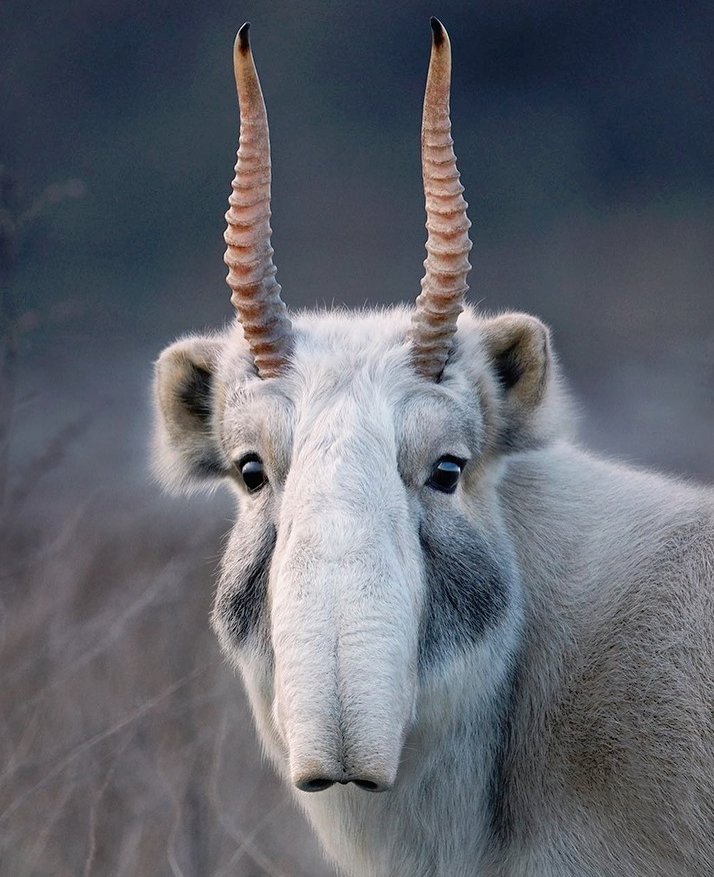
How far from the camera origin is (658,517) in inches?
156

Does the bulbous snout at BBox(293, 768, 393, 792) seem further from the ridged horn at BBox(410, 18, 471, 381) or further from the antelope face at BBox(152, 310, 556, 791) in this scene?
the ridged horn at BBox(410, 18, 471, 381)

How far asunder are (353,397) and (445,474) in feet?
1.20

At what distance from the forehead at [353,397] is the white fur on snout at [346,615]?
103 millimetres

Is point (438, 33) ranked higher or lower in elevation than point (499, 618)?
higher

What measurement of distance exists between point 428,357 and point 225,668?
122 inches

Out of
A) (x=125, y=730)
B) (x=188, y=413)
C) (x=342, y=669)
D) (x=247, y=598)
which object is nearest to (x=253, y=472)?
(x=247, y=598)

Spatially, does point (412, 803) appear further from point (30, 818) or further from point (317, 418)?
point (30, 818)

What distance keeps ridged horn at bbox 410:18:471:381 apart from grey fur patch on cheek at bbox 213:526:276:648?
0.77 m

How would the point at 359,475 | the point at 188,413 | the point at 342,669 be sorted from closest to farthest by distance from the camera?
the point at 342,669
the point at 359,475
the point at 188,413

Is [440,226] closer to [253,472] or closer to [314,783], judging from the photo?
[253,472]

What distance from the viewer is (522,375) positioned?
3953 mm

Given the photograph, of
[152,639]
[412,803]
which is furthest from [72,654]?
[412,803]

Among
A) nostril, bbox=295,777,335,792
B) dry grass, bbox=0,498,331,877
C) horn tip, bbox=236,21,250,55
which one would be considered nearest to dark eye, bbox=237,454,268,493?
nostril, bbox=295,777,335,792

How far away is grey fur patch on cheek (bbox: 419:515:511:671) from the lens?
11.5 feet
